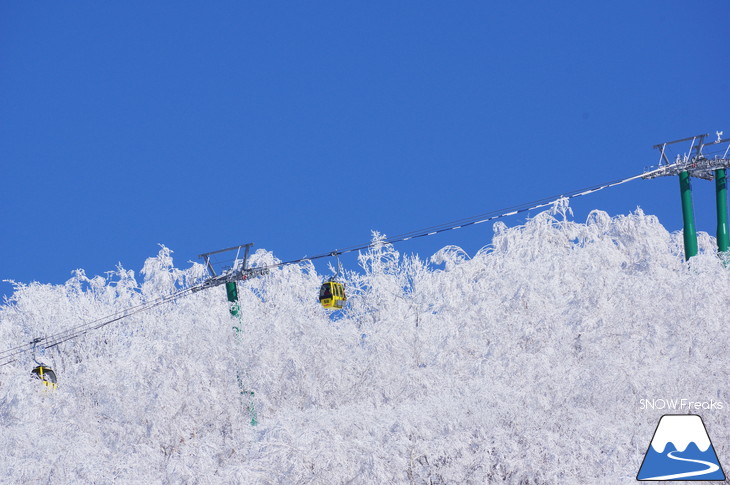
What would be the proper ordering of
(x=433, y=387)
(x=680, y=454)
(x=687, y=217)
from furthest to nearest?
(x=687, y=217), (x=433, y=387), (x=680, y=454)

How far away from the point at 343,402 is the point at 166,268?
20.0 m

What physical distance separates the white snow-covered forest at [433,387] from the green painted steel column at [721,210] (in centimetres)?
198

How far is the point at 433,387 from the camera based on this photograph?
2070 cm

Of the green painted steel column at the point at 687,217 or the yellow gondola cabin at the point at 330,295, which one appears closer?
the yellow gondola cabin at the point at 330,295

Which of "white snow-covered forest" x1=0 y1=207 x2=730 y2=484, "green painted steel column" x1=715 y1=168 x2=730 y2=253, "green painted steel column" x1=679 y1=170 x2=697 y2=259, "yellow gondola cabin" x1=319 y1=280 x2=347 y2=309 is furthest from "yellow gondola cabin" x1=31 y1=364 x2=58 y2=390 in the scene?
"green painted steel column" x1=715 y1=168 x2=730 y2=253

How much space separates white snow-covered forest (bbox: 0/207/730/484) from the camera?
15.7m

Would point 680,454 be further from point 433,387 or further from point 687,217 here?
point 687,217

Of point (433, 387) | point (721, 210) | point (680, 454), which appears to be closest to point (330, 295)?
point (433, 387)

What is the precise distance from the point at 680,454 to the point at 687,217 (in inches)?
407

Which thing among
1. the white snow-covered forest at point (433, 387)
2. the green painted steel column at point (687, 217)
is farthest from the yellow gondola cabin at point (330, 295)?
the green painted steel column at point (687, 217)

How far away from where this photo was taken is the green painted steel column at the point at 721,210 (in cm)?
2469

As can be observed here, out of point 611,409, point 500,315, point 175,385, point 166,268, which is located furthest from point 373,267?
point 611,409

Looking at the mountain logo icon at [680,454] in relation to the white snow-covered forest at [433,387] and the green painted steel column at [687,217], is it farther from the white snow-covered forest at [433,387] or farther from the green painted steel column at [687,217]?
the green painted steel column at [687,217]

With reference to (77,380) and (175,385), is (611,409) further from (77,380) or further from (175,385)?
(77,380)
